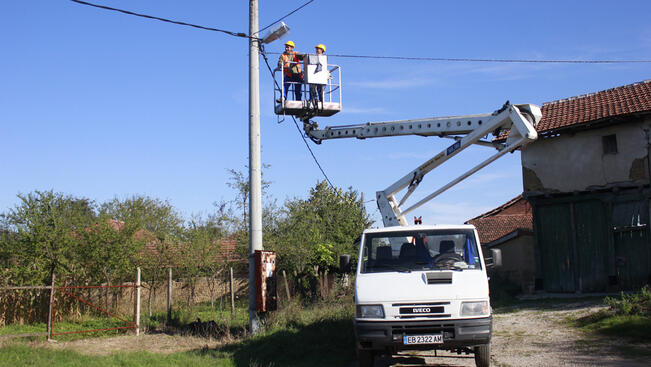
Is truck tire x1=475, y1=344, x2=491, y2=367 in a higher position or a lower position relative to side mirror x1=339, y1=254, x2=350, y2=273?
lower

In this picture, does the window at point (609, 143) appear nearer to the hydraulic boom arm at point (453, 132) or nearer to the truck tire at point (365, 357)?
the hydraulic boom arm at point (453, 132)

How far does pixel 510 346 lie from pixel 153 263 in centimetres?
1323

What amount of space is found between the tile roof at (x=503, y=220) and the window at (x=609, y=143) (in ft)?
36.2

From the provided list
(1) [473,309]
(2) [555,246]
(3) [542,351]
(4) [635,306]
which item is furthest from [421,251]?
(2) [555,246]

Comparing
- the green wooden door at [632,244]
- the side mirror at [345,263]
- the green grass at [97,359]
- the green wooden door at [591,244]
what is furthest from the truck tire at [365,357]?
the green wooden door at [591,244]

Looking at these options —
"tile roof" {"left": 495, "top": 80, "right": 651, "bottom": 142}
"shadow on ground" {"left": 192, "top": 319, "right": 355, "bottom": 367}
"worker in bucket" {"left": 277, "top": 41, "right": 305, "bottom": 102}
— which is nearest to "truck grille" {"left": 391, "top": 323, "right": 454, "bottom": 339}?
"shadow on ground" {"left": 192, "top": 319, "right": 355, "bottom": 367}

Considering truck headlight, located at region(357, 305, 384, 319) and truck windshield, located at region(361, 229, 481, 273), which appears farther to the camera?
truck windshield, located at region(361, 229, 481, 273)

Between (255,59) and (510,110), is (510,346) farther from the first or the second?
(255,59)

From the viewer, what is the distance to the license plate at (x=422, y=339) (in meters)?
8.16

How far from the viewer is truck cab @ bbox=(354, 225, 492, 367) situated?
8188mm

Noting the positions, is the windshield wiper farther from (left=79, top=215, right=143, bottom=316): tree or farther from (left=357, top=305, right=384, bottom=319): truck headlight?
(left=79, top=215, right=143, bottom=316): tree

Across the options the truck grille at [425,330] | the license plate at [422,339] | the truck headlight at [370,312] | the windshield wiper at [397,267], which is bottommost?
the license plate at [422,339]

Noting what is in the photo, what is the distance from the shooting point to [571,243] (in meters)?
20.8

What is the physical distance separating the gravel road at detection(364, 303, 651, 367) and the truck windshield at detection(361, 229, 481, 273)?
1684 mm
